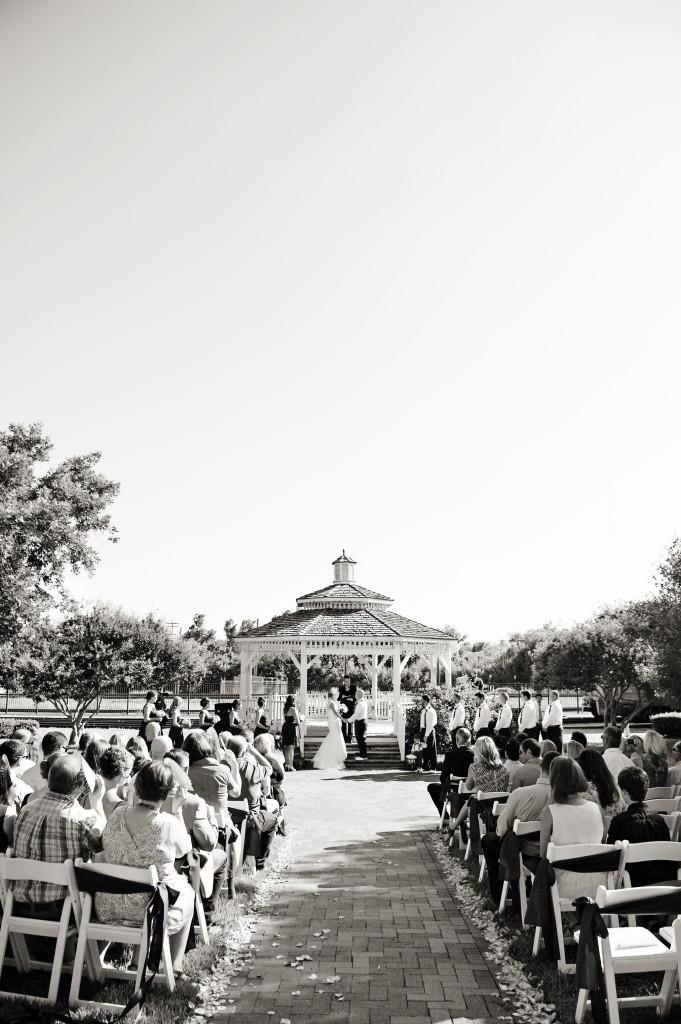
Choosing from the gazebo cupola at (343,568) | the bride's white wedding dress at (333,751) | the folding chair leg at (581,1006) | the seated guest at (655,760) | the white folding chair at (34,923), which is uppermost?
the gazebo cupola at (343,568)

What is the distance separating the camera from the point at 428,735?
58.2ft

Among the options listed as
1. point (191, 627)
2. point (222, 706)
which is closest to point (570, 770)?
point (222, 706)

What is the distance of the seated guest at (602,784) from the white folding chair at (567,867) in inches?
32.6

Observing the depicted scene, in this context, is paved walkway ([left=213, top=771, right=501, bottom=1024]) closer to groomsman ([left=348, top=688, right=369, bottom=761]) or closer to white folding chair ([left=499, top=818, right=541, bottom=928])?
white folding chair ([left=499, top=818, right=541, bottom=928])

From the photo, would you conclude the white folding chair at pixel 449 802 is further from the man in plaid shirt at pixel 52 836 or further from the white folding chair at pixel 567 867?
the man in plaid shirt at pixel 52 836

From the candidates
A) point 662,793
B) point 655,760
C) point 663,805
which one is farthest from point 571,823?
point 655,760

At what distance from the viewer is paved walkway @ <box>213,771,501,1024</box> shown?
4918 millimetres

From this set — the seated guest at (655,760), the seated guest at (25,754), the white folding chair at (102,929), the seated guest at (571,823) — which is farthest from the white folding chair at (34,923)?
the seated guest at (655,760)

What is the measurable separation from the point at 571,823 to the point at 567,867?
0.56m

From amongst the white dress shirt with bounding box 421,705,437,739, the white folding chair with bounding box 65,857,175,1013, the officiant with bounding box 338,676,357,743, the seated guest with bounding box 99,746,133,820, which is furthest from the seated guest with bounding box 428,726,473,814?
the officiant with bounding box 338,676,357,743

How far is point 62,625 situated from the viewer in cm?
3050

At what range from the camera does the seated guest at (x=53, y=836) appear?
502cm

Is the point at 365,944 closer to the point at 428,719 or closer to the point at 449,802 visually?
the point at 449,802

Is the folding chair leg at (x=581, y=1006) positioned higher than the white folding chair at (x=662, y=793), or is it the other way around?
the white folding chair at (x=662, y=793)
